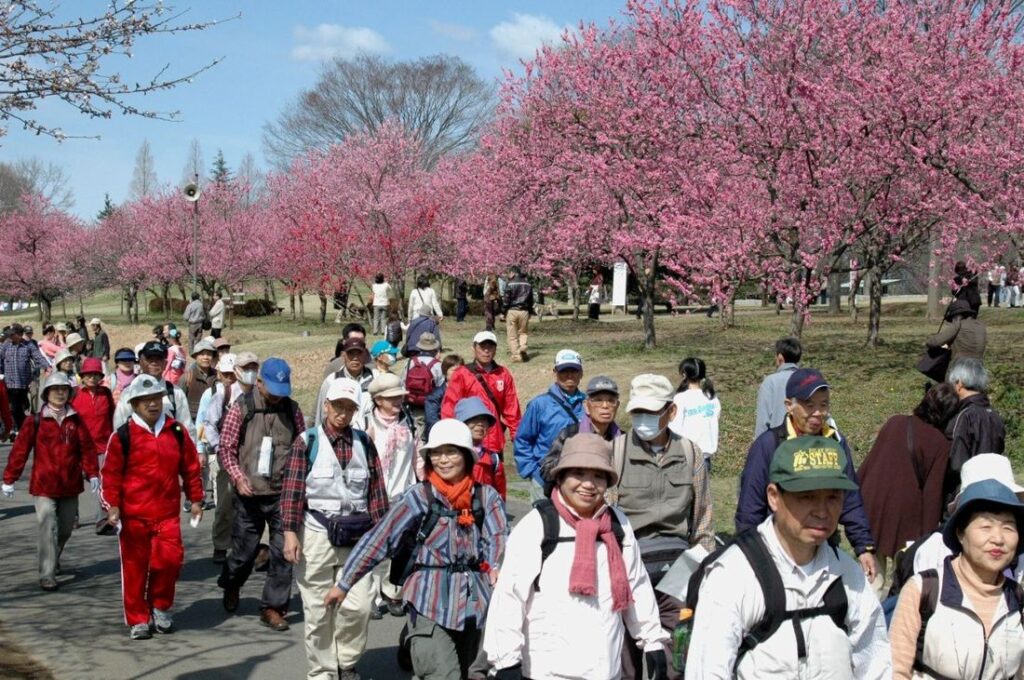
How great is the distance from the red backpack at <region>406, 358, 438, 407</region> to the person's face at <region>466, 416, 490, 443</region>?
3111 mm

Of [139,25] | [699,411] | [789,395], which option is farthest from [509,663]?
[699,411]

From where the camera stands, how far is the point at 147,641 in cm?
755

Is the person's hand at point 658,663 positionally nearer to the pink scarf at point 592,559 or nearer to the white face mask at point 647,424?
the pink scarf at point 592,559

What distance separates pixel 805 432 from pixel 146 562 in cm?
446

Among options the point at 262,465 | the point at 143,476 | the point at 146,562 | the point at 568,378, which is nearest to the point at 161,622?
the point at 146,562

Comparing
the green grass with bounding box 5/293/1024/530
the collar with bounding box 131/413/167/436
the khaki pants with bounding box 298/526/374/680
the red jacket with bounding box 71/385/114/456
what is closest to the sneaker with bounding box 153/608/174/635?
the collar with bounding box 131/413/167/436

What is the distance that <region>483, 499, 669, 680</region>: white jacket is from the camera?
423cm

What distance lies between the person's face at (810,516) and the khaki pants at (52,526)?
285 inches

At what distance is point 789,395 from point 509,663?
8.21ft

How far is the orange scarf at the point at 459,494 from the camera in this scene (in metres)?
5.29

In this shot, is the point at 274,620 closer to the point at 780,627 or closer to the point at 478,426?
the point at 478,426

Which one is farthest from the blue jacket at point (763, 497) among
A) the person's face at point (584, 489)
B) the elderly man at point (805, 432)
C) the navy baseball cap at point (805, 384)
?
the person's face at point (584, 489)

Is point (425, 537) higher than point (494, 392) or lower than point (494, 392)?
lower

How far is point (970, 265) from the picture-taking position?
2033 centimetres
